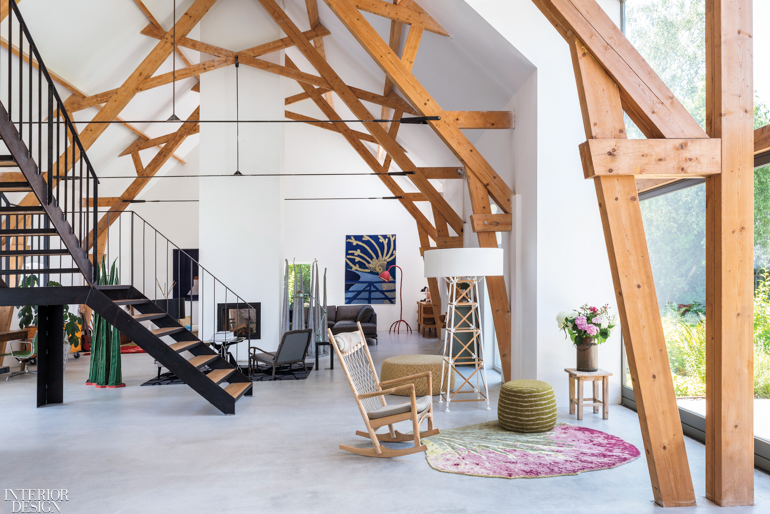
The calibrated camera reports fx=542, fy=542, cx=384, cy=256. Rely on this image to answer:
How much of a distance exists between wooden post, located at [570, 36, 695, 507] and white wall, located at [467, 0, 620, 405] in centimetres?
247

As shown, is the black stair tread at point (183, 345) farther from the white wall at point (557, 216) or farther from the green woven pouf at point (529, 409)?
the white wall at point (557, 216)

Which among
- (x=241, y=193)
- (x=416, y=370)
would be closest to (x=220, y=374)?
(x=416, y=370)

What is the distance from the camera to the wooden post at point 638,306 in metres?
3.19

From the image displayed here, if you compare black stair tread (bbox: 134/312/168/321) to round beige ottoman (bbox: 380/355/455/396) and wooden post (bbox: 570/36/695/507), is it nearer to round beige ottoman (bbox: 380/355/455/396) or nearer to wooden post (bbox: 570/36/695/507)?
round beige ottoman (bbox: 380/355/455/396)

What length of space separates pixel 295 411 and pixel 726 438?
12.8 feet

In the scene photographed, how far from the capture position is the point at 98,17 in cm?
783

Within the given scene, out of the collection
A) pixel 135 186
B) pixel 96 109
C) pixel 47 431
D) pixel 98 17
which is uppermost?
pixel 98 17

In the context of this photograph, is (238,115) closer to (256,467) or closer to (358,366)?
(358,366)

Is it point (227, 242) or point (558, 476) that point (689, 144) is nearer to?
point (558, 476)

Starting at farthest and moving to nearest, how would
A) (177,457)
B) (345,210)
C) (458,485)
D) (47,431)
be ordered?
1. (345,210)
2. (47,431)
3. (177,457)
4. (458,485)

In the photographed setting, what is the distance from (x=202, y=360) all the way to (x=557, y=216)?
13.8ft

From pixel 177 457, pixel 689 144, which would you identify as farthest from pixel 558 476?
pixel 177 457

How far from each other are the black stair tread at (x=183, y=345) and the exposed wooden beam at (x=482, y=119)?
3.98m

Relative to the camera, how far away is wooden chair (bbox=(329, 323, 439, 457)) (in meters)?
4.09
